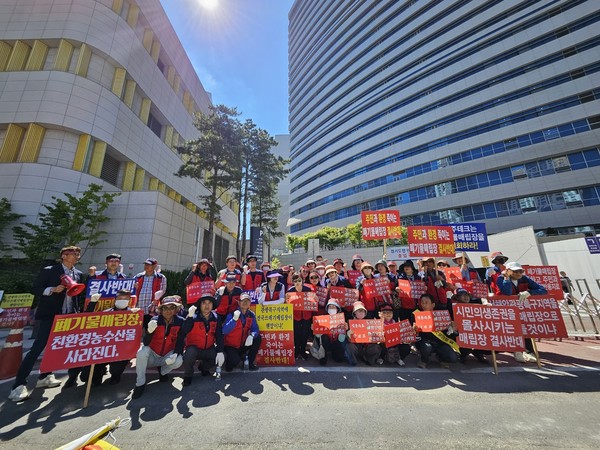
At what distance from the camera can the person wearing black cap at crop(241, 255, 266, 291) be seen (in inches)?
258

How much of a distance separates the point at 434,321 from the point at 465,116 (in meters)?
36.5

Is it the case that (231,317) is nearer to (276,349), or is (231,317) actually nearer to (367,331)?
(276,349)

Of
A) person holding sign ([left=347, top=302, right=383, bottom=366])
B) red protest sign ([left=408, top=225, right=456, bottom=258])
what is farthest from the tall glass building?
person holding sign ([left=347, top=302, right=383, bottom=366])

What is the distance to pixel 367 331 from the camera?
17.2 ft

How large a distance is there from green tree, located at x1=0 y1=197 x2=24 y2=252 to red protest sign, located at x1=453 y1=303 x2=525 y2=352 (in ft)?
57.7

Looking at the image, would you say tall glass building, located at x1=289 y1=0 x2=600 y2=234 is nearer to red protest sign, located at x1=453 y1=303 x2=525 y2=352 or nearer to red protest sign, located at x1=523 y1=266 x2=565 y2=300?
red protest sign, located at x1=523 y1=266 x2=565 y2=300

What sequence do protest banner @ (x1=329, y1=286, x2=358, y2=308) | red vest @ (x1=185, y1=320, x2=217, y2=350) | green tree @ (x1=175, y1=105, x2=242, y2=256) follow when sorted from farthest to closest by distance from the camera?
green tree @ (x1=175, y1=105, x2=242, y2=256) < protest banner @ (x1=329, y1=286, x2=358, y2=308) < red vest @ (x1=185, y1=320, x2=217, y2=350)

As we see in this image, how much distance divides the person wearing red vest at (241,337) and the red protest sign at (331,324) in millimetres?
1320

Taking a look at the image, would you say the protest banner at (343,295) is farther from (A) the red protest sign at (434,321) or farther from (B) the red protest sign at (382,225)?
(B) the red protest sign at (382,225)

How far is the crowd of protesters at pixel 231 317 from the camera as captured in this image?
425cm

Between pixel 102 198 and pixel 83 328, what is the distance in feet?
38.3

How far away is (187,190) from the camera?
24.5 m

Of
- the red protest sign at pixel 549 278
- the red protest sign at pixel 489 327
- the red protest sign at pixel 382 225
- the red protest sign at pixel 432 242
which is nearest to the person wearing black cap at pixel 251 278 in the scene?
the red protest sign at pixel 489 327

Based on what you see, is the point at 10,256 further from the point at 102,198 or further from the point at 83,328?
the point at 83,328
